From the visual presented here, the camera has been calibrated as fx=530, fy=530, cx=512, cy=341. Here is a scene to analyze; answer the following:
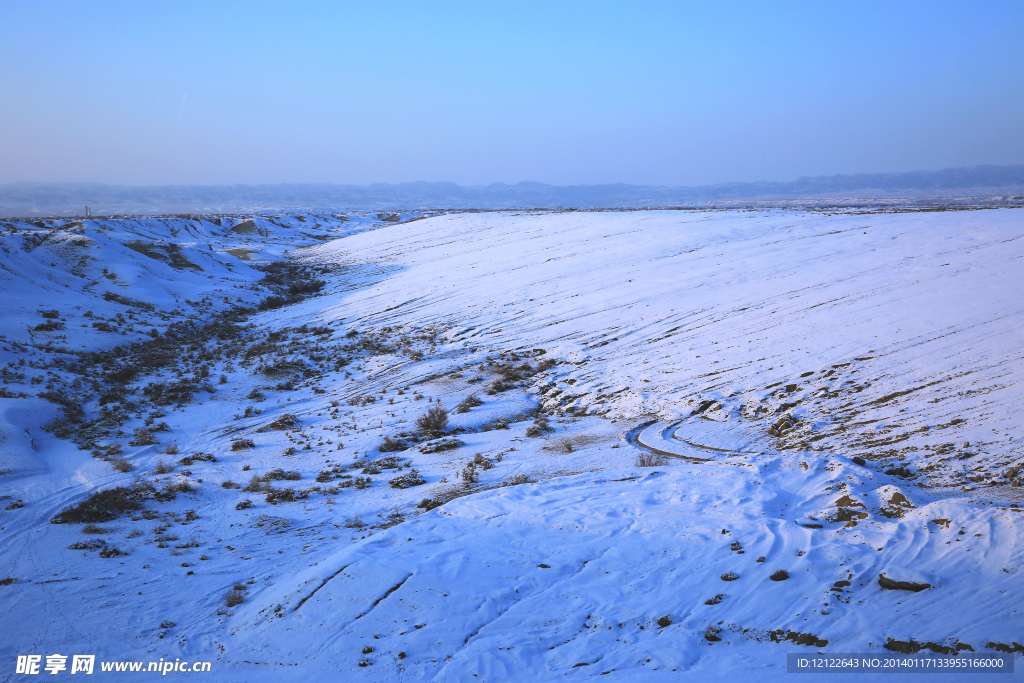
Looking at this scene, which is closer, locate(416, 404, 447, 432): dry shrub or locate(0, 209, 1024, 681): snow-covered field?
locate(0, 209, 1024, 681): snow-covered field

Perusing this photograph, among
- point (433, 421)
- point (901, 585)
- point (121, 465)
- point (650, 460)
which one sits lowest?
point (121, 465)

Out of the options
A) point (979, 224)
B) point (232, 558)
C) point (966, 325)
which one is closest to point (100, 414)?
point (232, 558)

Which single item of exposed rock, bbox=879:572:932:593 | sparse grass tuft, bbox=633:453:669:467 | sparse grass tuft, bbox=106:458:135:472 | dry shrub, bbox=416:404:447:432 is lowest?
sparse grass tuft, bbox=106:458:135:472

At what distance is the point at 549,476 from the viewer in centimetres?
909

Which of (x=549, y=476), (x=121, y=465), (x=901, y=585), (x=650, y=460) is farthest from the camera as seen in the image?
(x=121, y=465)

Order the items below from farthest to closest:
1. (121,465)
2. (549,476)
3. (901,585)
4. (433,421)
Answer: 1. (433,421)
2. (121,465)
3. (549,476)
4. (901,585)

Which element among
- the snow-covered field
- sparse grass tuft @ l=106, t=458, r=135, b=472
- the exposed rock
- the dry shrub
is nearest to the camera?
the exposed rock

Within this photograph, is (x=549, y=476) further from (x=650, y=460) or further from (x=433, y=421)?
(x=433, y=421)

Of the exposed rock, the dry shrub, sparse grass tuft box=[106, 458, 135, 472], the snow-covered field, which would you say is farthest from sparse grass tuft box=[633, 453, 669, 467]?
sparse grass tuft box=[106, 458, 135, 472]

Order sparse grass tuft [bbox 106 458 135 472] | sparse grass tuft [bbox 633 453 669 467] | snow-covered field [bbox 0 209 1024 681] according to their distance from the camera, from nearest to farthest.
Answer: snow-covered field [bbox 0 209 1024 681] → sparse grass tuft [bbox 633 453 669 467] → sparse grass tuft [bbox 106 458 135 472]

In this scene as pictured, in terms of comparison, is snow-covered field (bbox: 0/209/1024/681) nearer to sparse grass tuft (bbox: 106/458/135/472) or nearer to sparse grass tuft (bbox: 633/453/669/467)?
sparse grass tuft (bbox: 633/453/669/467)

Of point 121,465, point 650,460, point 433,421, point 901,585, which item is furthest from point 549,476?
point 121,465

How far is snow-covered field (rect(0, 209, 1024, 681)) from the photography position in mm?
5441

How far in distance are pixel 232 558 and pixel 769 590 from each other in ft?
22.2
